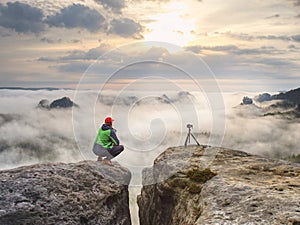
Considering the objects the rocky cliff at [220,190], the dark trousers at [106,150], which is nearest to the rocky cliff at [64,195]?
the dark trousers at [106,150]

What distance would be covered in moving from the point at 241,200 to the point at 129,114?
33.4 ft

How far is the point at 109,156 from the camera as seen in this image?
89.0ft

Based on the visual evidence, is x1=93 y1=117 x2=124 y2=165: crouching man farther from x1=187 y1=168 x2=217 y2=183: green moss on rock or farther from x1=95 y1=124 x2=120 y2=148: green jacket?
x1=187 y1=168 x2=217 y2=183: green moss on rock

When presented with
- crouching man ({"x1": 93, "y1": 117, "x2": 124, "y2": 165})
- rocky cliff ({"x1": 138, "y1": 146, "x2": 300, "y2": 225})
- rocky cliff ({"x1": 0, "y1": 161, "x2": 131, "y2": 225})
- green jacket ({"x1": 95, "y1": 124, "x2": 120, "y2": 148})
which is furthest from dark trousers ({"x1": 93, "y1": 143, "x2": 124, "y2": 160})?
rocky cliff ({"x1": 138, "y1": 146, "x2": 300, "y2": 225})

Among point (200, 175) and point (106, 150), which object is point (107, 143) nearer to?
point (106, 150)

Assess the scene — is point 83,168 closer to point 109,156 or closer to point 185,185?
point 109,156

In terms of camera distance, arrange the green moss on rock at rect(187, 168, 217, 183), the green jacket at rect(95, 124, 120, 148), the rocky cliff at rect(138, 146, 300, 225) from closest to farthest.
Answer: the rocky cliff at rect(138, 146, 300, 225) < the green moss on rock at rect(187, 168, 217, 183) < the green jacket at rect(95, 124, 120, 148)

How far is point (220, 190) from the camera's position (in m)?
20.2

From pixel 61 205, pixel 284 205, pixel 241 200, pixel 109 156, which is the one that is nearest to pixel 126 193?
pixel 109 156

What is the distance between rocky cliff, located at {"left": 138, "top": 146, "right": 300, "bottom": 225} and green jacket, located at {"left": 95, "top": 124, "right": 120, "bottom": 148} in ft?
14.7

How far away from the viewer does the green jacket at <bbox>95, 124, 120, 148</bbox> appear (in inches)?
1029

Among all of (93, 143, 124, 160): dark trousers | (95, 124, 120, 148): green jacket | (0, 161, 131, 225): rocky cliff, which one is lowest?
(0, 161, 131, 225): rocky cliff

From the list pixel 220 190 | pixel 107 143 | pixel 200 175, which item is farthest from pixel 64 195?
pixel 220 190

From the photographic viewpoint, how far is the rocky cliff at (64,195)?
65.2ft
